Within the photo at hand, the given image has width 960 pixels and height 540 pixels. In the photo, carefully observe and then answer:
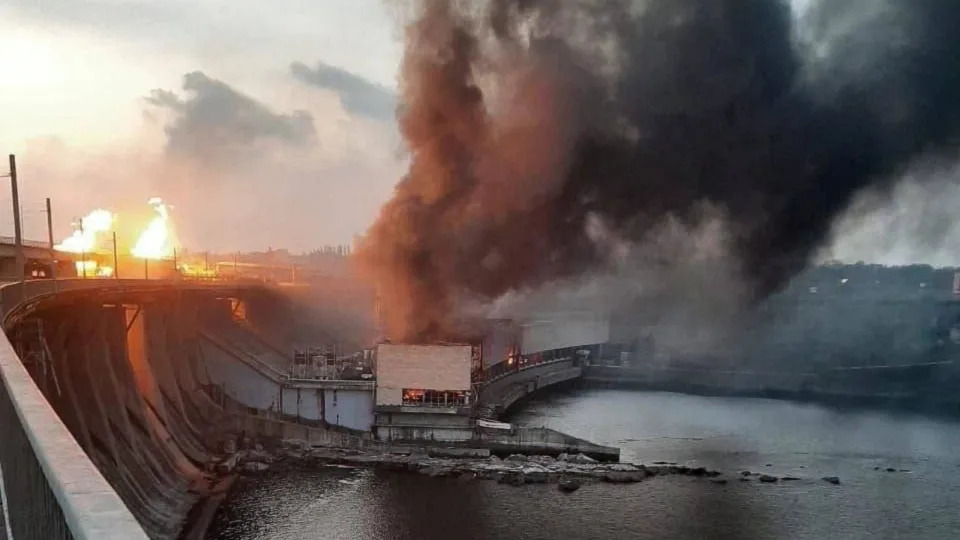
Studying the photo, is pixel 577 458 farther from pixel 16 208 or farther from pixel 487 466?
pixel 16 208

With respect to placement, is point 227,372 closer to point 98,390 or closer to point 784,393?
point 98,390

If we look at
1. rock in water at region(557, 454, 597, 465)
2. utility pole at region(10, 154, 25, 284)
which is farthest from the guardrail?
rock in water at region(557, 454, 597, 465)

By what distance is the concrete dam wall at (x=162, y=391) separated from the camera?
2267 cm

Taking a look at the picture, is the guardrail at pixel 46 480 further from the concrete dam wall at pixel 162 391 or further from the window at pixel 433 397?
the window at pixel 433 397

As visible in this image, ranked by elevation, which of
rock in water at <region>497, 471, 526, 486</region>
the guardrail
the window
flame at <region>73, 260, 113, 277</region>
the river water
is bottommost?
the river water

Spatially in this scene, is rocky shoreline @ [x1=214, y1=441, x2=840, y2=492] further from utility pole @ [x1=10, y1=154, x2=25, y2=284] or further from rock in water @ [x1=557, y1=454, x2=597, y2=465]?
utility pole @ [x1=10, y1=154, x2=25, y2=284]

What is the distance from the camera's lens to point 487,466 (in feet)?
110

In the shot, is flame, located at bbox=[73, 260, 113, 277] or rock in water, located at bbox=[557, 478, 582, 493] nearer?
rock in water, located at bbox=[557, 478, 582, 493]

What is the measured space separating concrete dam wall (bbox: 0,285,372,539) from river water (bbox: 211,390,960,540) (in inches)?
111

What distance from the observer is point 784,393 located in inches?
2406

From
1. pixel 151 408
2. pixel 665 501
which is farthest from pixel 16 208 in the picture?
pixel 665 501

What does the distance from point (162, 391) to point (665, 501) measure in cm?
2438

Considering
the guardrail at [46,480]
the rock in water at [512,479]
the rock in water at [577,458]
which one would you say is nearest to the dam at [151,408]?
the guardrail at [46,480]

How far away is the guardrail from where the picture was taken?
2197 mm
